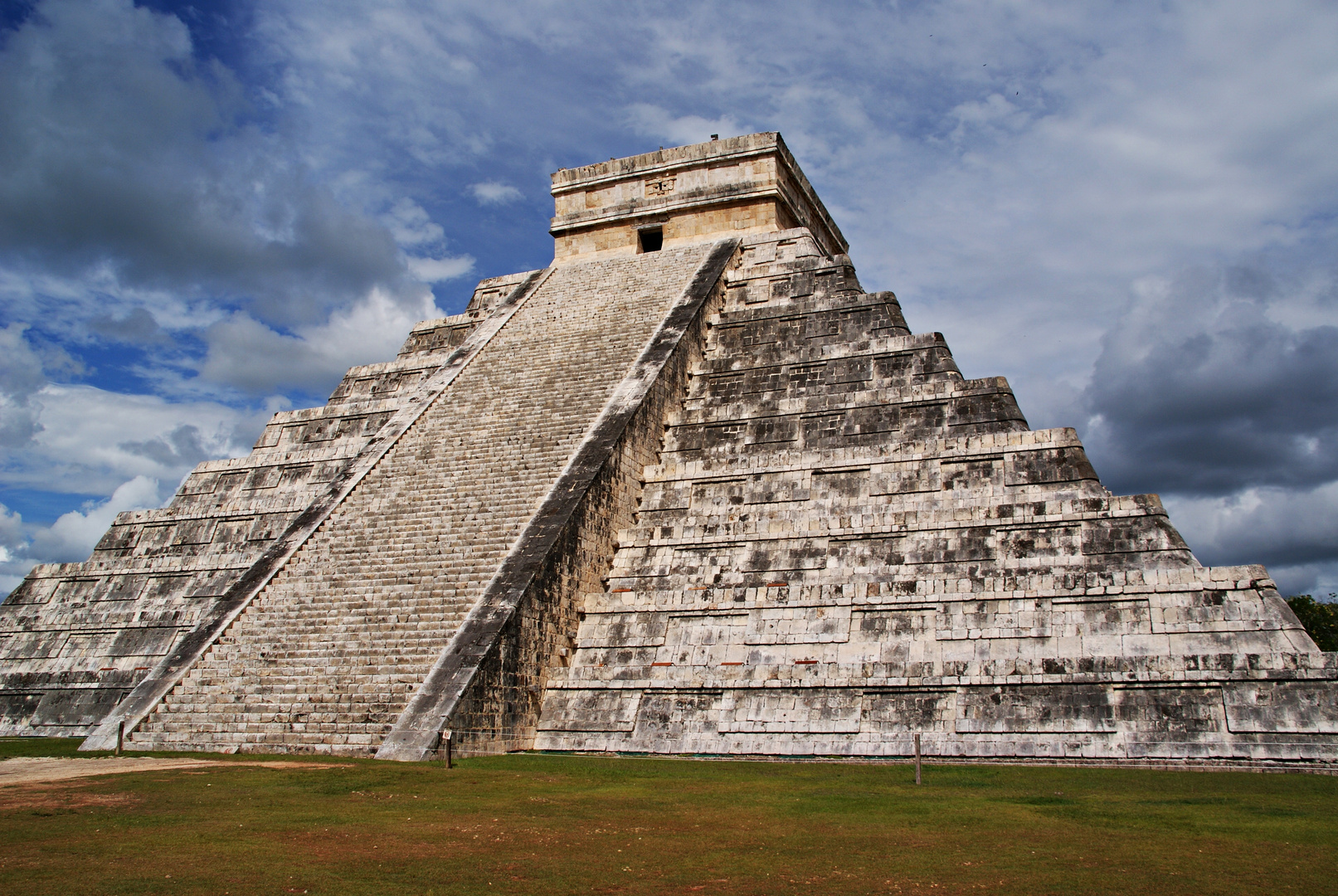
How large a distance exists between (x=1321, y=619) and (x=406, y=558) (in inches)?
1120

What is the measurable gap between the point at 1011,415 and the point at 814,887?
29.5 ft

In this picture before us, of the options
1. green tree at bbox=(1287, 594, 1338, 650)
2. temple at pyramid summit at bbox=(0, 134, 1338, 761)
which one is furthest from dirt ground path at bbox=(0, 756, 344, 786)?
green tree at bbox=(1287, 594, 1338, 650)

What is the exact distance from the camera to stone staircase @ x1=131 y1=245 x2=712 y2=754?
423 inches

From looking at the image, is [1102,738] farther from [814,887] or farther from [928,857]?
[814,887]

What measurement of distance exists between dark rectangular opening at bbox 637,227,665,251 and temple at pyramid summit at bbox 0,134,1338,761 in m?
3.03

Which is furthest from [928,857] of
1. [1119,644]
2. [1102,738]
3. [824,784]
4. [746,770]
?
[1119,644]

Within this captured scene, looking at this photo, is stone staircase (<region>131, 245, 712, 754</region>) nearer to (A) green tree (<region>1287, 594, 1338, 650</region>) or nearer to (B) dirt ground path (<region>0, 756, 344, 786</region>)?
(B) dirt ground path (<region>0, 756, 344, 786</region>)

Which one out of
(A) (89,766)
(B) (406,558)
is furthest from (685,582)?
(A) (89,766)

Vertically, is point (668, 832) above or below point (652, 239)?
below

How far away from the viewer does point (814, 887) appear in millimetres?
5070

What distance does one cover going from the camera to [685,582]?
1220 centimetres

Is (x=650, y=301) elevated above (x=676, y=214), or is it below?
below

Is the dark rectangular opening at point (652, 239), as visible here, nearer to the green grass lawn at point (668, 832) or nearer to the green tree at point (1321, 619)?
the green grass lawn at point (668, 832)

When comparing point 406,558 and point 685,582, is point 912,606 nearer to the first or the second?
point 685,582
